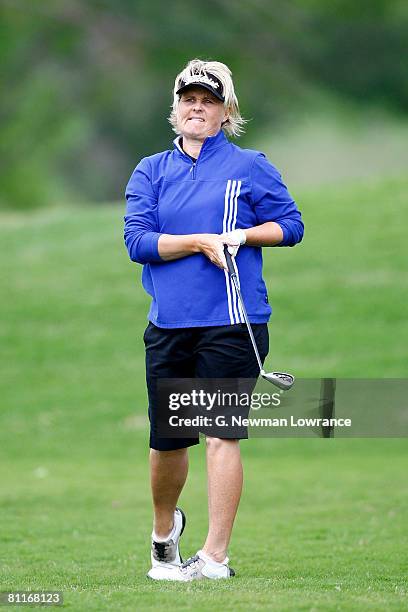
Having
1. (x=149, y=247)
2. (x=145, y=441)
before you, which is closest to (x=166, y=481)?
(x=149, y=247)

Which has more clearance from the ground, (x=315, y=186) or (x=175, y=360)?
(x=315, y=186)

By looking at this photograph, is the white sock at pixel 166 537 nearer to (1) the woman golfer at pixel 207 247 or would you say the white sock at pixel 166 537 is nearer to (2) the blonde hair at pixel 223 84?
(1) the woman golfer at pixel 207 247

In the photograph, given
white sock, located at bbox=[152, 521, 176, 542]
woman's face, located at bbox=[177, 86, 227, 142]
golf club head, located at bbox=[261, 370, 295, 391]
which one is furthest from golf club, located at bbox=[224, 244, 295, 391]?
white sock, located at bbox=[152, 521, 176, 542]

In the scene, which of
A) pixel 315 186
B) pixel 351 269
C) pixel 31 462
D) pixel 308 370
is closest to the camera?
pixel 31 462

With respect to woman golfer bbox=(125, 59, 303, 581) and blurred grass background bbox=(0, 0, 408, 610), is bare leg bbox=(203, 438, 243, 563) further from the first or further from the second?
blurred grass background bbox=(0, 0, 408, 610)

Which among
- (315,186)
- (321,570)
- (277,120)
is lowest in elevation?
(321,570)

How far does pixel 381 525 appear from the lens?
8578 mm

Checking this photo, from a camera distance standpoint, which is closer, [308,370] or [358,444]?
[358,444]

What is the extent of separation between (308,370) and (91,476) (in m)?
4.57

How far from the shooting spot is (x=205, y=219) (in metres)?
5.56

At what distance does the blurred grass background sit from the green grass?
0.11 feet

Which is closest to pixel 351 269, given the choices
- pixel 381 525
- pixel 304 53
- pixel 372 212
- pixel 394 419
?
pixel 372 212

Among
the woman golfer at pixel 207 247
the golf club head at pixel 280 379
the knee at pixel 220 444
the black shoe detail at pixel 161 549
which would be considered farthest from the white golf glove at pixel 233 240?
the black shoe detail at pixel 161 549

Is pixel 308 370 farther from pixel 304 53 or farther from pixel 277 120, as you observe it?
pixel 304 53
